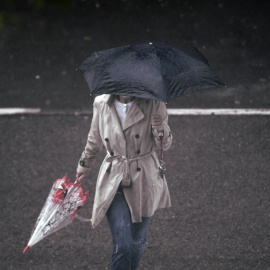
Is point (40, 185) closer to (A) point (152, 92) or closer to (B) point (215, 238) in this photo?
(B) point (215, 238)

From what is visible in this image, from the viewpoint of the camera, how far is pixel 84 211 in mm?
5367

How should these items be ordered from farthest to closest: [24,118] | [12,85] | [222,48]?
1. [222,48]
2. [12,85]
3. [24,118]

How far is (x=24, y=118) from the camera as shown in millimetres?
6934

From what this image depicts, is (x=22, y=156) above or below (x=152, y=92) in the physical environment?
below

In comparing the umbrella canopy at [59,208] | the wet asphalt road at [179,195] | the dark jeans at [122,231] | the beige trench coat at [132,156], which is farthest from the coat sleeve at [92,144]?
the wet asphalt road at [179,195]

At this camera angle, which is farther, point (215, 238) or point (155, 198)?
point (215, 238)

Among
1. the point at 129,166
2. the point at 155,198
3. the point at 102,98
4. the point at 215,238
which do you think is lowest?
the point at 215,238

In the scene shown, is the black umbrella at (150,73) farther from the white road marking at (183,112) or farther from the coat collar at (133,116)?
the white road marking at (183,112)

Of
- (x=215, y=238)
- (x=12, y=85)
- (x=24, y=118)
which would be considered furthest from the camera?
(x=12, y=85)

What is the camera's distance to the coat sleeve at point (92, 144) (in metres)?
4.02

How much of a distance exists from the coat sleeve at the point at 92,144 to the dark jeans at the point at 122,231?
0.43 m

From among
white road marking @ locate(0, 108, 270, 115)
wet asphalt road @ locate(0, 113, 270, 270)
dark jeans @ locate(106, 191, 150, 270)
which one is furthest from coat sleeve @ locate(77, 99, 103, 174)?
white road marking @ locate(0, 108, 270, 115)

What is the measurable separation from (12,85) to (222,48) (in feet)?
11.7

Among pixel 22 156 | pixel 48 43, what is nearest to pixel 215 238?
pixel 22 156
